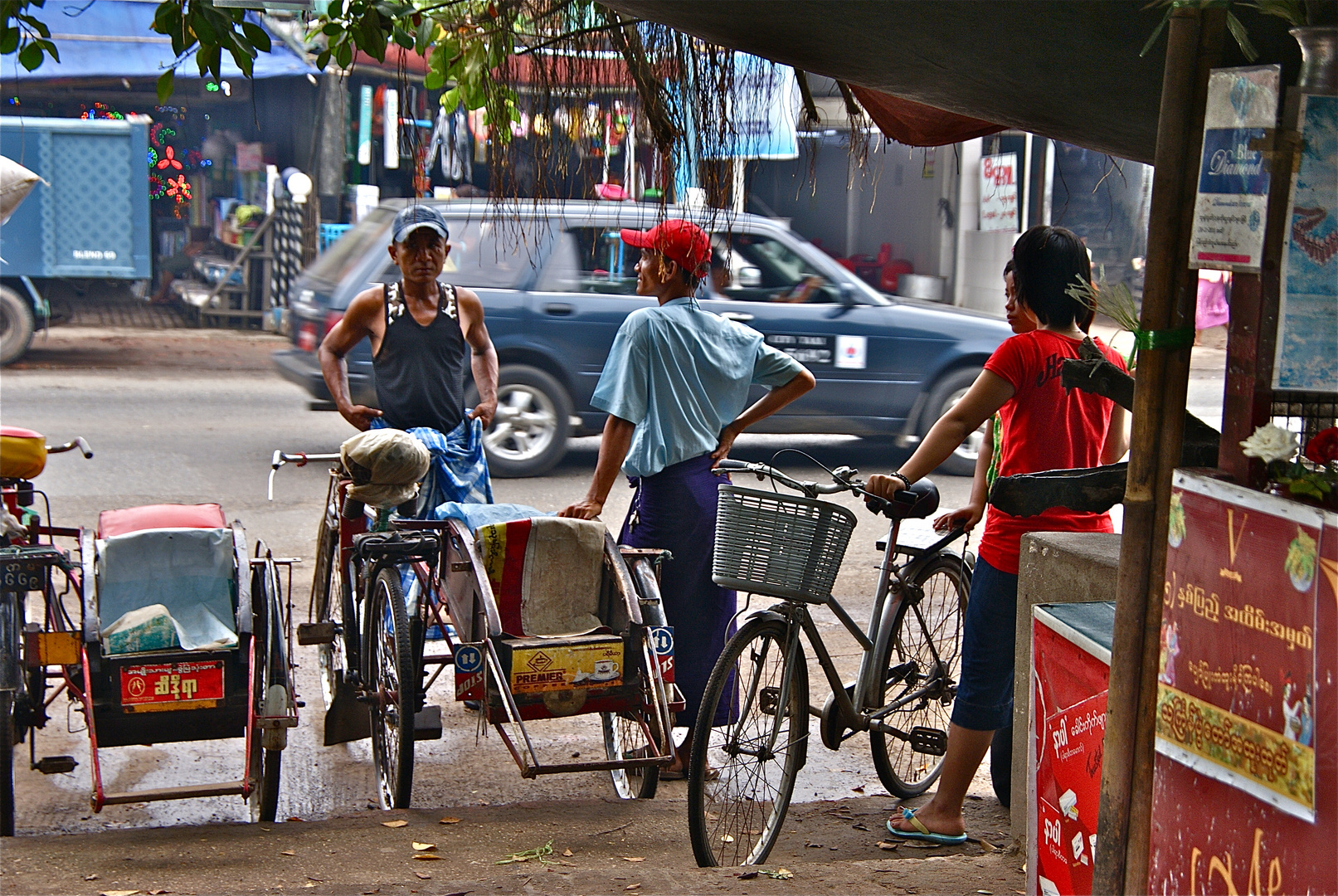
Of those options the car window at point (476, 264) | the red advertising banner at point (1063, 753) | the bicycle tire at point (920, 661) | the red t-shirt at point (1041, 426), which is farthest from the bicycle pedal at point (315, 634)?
the car window at point (476, 264)

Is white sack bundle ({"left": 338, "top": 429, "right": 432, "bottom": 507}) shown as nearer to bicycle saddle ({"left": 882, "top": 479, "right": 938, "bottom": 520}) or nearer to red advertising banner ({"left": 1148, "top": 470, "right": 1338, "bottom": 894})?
bicycle saddle ({"left": 882, "top": 479, "right": 938, "bottom": 520})

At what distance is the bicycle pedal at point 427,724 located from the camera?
156 inches

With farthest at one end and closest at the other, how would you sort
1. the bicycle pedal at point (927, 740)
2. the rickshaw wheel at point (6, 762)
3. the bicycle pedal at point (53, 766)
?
the bicycle pedal at point (927, 740), the bicycle pedal at point (53, 766), the rickshaw wheel at point (6, 762)

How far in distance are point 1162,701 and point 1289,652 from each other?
1.09 ft

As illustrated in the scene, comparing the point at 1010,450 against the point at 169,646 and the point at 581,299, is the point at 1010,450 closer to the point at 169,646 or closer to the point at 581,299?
the point at 169,646

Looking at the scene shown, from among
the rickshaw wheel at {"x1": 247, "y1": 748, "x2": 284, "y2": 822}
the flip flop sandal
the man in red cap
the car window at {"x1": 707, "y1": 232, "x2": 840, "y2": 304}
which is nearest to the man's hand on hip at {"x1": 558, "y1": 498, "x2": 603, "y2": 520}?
the man in red cap

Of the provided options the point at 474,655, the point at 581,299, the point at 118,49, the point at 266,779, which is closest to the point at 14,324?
the point at 118,49

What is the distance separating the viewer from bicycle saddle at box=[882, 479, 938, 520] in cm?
395

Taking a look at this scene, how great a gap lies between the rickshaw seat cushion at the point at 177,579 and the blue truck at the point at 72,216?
11.2 meters

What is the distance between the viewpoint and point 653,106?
3.99 metres

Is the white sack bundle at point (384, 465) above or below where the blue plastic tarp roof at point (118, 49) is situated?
below

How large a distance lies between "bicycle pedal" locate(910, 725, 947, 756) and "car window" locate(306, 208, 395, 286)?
5.71m

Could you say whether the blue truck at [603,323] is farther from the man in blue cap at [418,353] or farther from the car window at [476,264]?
the man in blue cap at [418,353]

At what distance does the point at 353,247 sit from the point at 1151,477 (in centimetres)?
748
